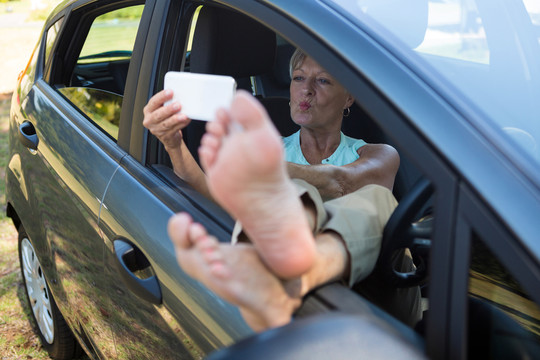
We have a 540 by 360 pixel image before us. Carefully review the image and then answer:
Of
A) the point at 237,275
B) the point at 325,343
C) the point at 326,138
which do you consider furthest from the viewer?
the point at 326,138

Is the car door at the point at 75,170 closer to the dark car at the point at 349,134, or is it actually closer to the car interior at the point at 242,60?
the dark car at the point at 349,134

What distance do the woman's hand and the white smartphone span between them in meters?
0.02

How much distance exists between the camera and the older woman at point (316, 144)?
1.62 metres

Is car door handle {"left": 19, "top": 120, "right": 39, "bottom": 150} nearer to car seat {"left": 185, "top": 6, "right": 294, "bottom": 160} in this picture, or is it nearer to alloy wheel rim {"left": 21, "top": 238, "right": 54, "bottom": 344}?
alloy wheel rim {"left": 21, "top": 238, "right": 54, "bottom": 344}

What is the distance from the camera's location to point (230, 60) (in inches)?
86.5

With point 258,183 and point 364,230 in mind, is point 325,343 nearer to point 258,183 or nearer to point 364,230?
point 258,183

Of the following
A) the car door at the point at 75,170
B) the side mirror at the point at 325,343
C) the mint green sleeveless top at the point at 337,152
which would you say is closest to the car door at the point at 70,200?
the car door at the point at 75,170

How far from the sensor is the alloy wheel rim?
8.12ft

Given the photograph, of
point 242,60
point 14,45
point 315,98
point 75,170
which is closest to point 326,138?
point 315,98

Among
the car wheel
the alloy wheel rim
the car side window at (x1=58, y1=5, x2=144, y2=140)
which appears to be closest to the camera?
the car side window at (x1=58, y1=5, x2=144, y2=140)

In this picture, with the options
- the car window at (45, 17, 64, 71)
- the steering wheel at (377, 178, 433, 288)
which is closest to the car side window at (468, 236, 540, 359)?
the steering wheel at (377, 178, 433, 288)

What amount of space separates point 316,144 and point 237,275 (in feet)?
4.05

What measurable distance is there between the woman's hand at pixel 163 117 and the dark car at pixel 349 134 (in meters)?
0.13

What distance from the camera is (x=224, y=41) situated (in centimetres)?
212
